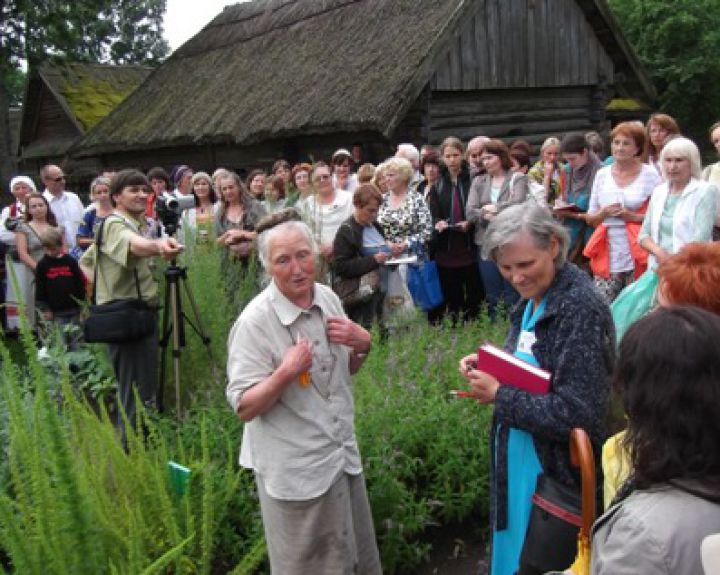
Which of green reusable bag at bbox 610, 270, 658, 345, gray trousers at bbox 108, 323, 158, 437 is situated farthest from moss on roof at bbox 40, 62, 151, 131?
green reusable bag at bbox 610, 270, 658, 345

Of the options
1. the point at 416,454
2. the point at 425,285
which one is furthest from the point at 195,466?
the point at 425,285

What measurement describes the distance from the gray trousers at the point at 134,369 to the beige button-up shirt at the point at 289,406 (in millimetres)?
2131

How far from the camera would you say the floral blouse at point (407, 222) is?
5984 millimetres

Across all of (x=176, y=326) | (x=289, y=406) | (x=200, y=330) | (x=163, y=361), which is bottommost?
(x=163, y=361)

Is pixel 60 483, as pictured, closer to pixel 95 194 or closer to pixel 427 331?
pixel 427 331

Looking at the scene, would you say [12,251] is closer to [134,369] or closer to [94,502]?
[134,369]

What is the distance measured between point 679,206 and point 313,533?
3.36 metres

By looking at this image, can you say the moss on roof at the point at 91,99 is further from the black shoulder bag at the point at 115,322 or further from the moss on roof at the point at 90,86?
the black shoulder bag at the point at 115,322

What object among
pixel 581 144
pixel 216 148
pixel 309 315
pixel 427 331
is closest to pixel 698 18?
pixel 216 148

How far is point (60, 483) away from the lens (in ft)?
7.35

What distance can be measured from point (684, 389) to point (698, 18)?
102ft

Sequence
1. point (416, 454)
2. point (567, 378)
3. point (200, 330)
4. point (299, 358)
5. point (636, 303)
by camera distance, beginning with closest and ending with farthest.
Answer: point (567, 378) < point (299, 358) < point (416, 454) < point (636, 303) < point (200, 330)

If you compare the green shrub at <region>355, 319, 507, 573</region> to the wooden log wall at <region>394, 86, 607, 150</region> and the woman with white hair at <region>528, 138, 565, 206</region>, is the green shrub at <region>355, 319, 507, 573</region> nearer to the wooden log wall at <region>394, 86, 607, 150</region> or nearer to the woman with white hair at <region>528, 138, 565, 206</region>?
the woman with white hair at <region>528, 138, 565, 206</region>

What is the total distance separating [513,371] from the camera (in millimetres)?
2285
